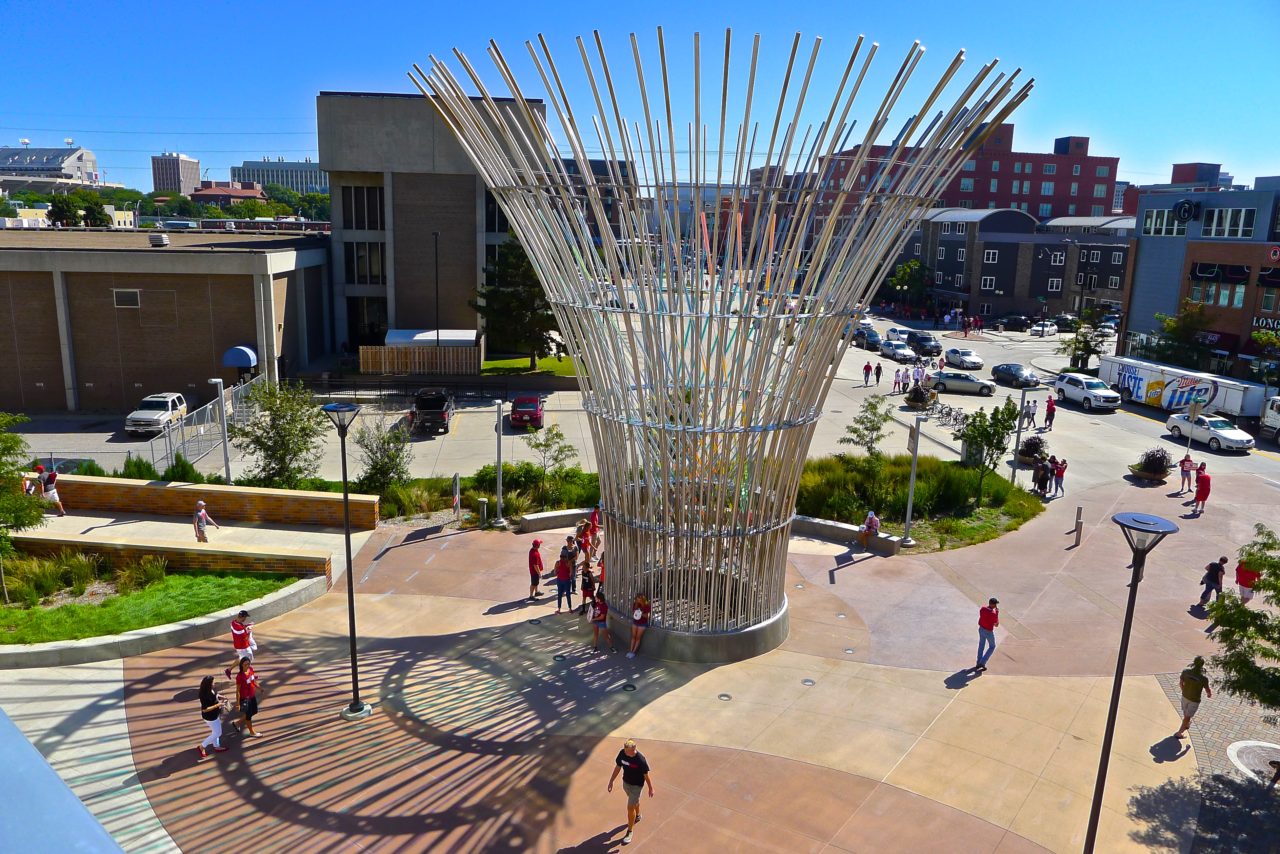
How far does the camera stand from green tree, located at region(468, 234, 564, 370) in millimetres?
38312

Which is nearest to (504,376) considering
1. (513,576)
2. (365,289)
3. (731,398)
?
(365,289)

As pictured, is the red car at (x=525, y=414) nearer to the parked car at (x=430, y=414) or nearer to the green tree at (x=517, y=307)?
the parked car at (x=430, y=414)

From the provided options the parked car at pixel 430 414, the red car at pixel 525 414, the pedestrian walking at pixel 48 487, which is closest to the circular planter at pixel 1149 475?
the red car at pixel 525 414

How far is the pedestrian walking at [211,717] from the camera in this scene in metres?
11.0

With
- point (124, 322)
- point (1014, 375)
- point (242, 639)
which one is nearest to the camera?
point (242, 639)

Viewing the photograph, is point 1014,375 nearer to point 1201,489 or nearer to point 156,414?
point 1201,489

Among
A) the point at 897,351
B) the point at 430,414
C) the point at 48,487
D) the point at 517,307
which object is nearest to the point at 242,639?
the point at 48,487

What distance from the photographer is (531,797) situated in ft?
34.8

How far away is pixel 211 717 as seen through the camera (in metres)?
11.1

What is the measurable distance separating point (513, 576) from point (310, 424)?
24.7 ft

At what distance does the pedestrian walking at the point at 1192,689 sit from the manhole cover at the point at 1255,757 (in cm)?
57

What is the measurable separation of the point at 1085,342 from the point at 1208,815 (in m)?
39.1

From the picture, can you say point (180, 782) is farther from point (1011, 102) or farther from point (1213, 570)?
point (1213, 570)

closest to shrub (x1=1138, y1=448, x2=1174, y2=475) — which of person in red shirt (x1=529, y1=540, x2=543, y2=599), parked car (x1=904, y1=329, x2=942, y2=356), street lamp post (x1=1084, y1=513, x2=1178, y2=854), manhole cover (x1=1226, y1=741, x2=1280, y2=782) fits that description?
manhole cover (x1=1226, y1=741, x2=1280, y2=782)
